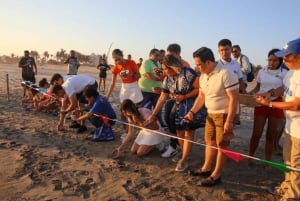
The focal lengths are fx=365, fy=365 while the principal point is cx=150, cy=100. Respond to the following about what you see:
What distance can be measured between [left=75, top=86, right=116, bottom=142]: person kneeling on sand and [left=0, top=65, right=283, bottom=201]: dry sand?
0.71 feet

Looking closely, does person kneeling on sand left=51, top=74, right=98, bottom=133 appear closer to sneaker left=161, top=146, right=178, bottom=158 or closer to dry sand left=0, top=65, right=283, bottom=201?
dry sand left=0, top=65, right=283, bottom=201

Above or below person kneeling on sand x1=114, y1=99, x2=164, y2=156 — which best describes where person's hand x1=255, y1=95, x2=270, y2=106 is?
above

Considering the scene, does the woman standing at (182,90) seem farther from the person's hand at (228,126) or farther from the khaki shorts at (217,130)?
the person's hand at (228,126)

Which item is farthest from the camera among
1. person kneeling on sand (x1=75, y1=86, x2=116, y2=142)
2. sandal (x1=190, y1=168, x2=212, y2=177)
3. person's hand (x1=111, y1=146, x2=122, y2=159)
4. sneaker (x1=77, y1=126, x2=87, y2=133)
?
sneaker (x1=77, y1=126, x2=87, y2=133)

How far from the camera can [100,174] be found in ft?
16.0

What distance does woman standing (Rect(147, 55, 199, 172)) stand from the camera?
4781mm

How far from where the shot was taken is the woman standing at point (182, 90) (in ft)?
15.7

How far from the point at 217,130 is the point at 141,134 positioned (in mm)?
1940

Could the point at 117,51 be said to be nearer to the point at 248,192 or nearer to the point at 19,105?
the point at 248,192

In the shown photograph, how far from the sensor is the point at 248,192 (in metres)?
4.30

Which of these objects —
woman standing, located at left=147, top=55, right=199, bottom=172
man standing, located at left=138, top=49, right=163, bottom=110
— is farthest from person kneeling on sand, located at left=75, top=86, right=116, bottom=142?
woman standing, located at left=147, top=55, right=199, bottom=172

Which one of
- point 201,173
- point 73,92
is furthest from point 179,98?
point 73,92

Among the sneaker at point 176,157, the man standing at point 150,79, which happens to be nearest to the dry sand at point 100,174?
the sneaker at point 176,157

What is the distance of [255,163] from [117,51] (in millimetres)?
3069
